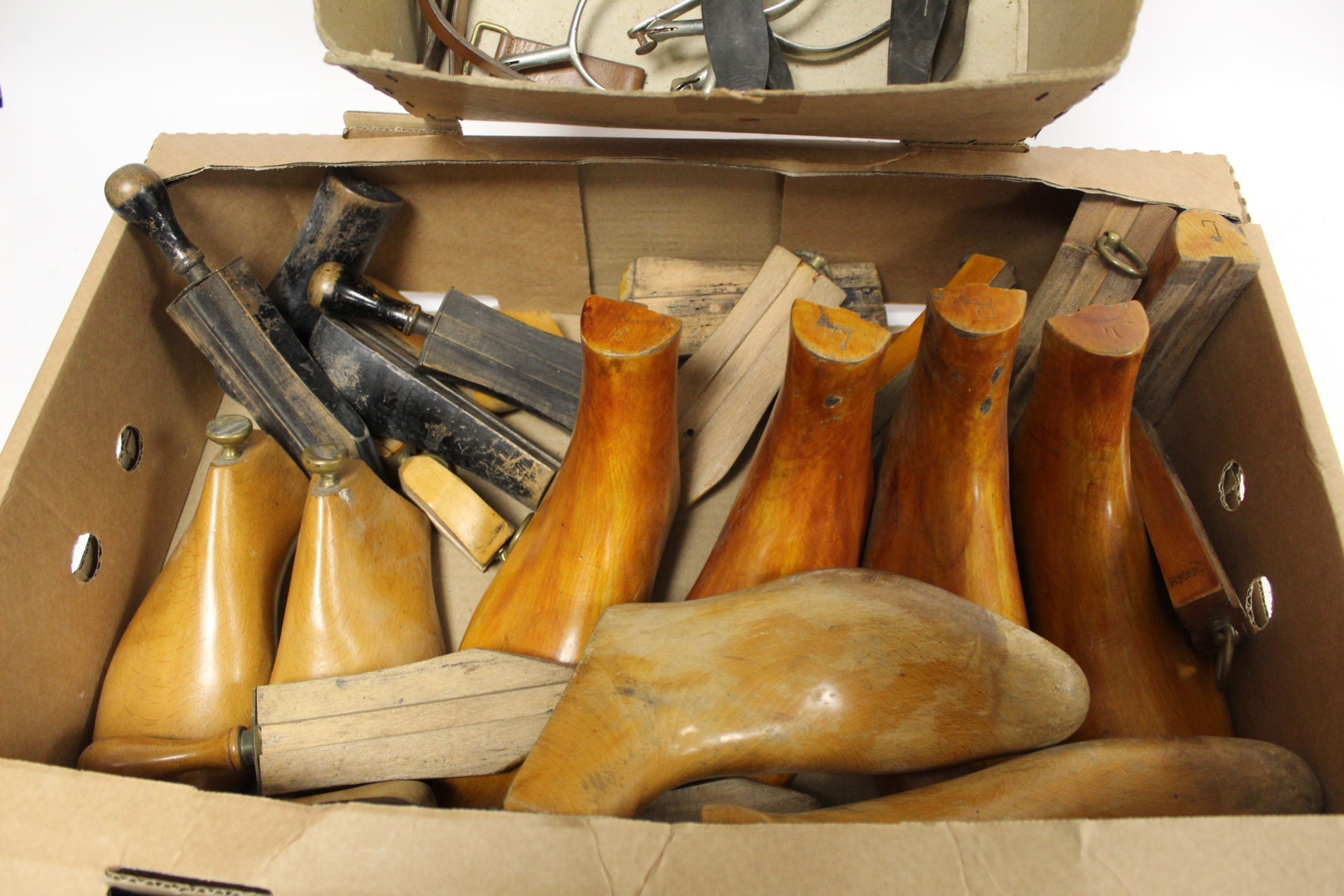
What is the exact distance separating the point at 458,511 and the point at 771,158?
42 centimetres

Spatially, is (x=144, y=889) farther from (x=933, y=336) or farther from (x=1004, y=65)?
(x=1004, y=65)

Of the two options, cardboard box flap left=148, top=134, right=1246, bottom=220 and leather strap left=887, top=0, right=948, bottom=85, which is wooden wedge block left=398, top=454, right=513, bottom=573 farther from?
leather strap left=887, top=0, right=948, bottom=85

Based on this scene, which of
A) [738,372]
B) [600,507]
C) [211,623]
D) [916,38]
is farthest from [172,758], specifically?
[916,38]

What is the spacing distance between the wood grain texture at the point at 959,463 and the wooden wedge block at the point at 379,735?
10.9 inches

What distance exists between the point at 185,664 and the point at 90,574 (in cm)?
12

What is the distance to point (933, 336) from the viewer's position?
59 centimetres

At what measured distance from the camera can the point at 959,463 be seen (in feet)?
2.03

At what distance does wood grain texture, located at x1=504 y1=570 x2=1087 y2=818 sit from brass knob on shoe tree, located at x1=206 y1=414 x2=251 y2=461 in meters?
0.35

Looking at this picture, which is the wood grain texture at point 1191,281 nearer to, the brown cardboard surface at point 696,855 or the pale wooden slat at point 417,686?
the brown cardboard surface at point 696,855

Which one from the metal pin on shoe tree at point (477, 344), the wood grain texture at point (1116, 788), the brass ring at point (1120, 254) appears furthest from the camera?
the metal pin on shoe tree at point (477, 344)

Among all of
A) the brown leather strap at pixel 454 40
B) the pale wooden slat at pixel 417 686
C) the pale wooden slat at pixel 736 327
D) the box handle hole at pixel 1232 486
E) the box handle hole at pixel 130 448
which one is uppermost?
the brown leather strap at pixel 454 40

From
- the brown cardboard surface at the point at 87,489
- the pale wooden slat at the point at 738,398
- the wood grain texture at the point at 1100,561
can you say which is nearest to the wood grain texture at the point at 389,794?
the brown cardboard surface at the point at 87,489

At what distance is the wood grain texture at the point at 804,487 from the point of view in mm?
597

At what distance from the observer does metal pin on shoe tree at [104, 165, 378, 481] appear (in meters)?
0.76
